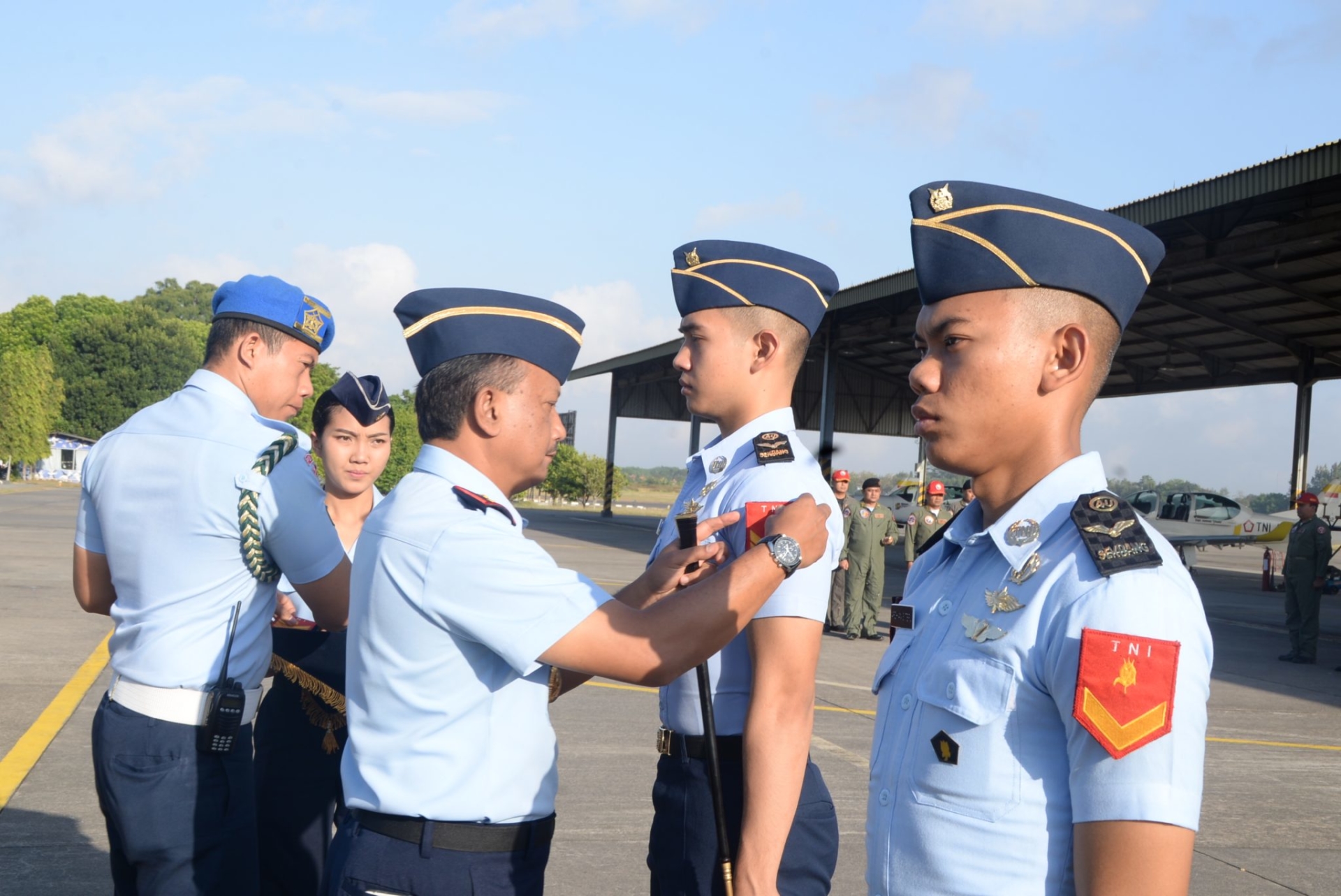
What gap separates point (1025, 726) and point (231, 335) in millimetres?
2588

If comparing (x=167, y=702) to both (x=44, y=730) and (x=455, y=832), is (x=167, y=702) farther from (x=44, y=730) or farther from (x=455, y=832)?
(x=44, y=730)

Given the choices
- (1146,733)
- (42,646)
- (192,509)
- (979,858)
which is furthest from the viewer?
(42,646)

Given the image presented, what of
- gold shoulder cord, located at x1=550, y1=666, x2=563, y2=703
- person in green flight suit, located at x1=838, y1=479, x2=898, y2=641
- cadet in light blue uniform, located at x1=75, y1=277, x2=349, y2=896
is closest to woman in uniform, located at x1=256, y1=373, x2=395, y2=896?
cadet in light blue uniform, located at x1=75, y1=277, x2=349, y2=896

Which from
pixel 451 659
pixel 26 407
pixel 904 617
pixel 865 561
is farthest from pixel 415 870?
pixel 26 407

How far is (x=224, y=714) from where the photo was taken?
9.45 ft

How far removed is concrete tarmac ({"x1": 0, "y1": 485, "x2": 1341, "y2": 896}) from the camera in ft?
16.0

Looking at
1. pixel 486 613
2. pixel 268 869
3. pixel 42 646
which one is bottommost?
pixel 42 646

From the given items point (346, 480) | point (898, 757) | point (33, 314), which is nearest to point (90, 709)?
point (346, 480)

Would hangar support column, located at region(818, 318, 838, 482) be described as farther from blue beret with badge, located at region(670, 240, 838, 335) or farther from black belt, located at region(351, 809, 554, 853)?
black belt, located at region(351, 809, 554, 853)

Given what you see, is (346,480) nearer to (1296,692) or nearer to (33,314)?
(1296,692)

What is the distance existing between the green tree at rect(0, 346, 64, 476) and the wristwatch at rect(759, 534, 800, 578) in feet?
228

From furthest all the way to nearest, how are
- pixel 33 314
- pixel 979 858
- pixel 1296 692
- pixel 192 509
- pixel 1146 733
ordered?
pixel 33 314
pixel 1296 692
pixel 192 509
pixel 979 858
pixel 1146 733

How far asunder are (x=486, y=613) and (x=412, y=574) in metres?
0.17

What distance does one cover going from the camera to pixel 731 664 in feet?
8.25
